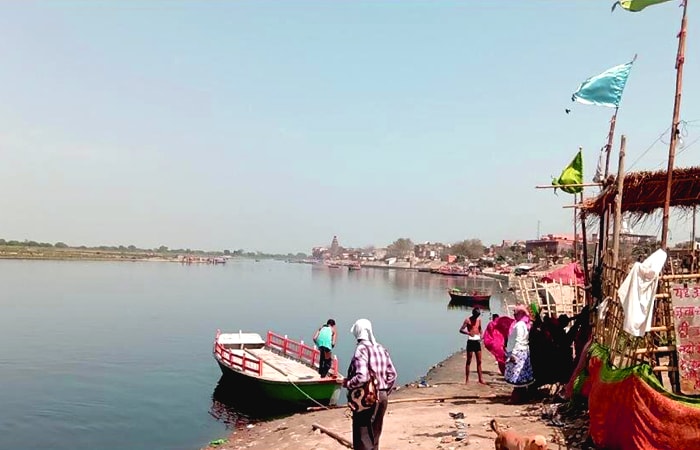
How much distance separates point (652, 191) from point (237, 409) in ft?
42.7

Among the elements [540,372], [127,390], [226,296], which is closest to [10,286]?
[226,296]

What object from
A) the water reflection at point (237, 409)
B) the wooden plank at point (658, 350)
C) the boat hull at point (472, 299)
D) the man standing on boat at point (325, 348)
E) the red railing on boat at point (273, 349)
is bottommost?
the water reflection at point (237, 409)

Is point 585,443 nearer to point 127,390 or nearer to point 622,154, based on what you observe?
point 622,154

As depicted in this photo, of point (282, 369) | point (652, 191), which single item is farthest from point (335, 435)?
point (282, 369)

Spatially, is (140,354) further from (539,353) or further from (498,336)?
(539,353)

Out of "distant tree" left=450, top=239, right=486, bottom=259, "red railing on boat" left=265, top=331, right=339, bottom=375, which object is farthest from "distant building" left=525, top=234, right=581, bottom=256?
"red railing on boat" left=265, top=331, right=339, bottom=375

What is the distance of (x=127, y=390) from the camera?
20094 millimetres

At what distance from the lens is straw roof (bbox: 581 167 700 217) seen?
8.81 metres

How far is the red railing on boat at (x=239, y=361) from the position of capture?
16297mm

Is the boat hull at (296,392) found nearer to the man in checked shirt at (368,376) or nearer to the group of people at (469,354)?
the group of people at (469,354)

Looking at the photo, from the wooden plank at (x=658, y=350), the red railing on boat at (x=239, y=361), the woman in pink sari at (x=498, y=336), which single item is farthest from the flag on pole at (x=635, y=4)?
the red railing on boat at (x=239, y=361)

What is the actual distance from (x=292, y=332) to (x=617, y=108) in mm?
30533

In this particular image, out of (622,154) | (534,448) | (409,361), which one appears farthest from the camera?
(409,361)

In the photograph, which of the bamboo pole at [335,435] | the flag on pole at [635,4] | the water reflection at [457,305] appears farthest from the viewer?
the water reflection at [457,305]
